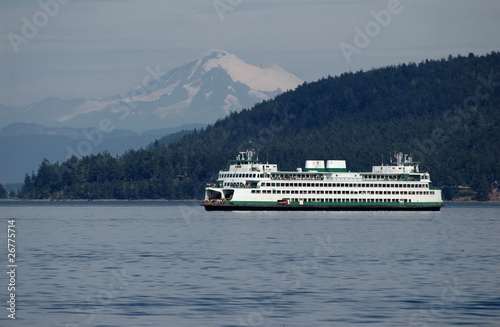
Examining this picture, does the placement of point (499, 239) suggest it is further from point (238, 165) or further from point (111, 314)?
point (238, 165)

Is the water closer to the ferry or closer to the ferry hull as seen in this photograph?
the ferry hull

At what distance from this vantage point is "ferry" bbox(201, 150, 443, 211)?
15362 cm

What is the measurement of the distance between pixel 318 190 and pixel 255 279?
101077 mm

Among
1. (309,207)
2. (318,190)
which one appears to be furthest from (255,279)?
(318,190)

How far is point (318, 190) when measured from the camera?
511 feet

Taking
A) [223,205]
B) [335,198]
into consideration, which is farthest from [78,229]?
[335,198]

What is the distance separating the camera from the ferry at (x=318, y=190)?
154 metres

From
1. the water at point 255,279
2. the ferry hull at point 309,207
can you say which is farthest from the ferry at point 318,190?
the water at point 255,279

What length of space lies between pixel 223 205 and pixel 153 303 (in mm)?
107188

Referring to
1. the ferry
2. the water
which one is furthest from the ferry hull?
the water

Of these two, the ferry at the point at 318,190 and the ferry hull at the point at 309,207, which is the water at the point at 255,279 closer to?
the ferry hull at the point at 309,207

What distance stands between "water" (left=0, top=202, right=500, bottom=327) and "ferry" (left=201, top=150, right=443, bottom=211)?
54.5m

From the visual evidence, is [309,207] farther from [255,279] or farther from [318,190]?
[255,279]

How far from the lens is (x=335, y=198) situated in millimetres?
155875
